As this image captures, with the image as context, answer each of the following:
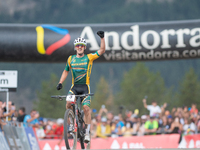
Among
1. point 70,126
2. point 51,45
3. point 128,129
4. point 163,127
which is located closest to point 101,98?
point 128,129

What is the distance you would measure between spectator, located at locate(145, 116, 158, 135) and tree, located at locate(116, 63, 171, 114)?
6953cm

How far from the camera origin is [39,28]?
11.7m

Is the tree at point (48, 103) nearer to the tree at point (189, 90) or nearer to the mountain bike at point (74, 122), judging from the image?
the tree at point (189, 90)

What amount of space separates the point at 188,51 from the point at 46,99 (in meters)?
73.3

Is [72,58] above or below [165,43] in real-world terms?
below

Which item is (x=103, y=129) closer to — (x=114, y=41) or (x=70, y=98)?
(x=114, y=41)

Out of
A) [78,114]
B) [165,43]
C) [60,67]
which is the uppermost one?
[60,67]

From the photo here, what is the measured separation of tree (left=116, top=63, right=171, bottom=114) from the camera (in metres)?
84.8

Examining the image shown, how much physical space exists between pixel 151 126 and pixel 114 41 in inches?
156

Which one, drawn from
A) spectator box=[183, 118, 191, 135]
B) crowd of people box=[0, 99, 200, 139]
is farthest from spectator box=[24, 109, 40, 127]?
spectator box=[183, 118, 191, 135]

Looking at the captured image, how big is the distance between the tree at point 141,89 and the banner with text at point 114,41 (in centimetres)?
7199

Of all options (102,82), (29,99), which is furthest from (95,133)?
(29,99)

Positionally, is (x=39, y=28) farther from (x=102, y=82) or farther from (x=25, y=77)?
(x=25, y=77)

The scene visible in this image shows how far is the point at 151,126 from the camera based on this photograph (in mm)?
13734
